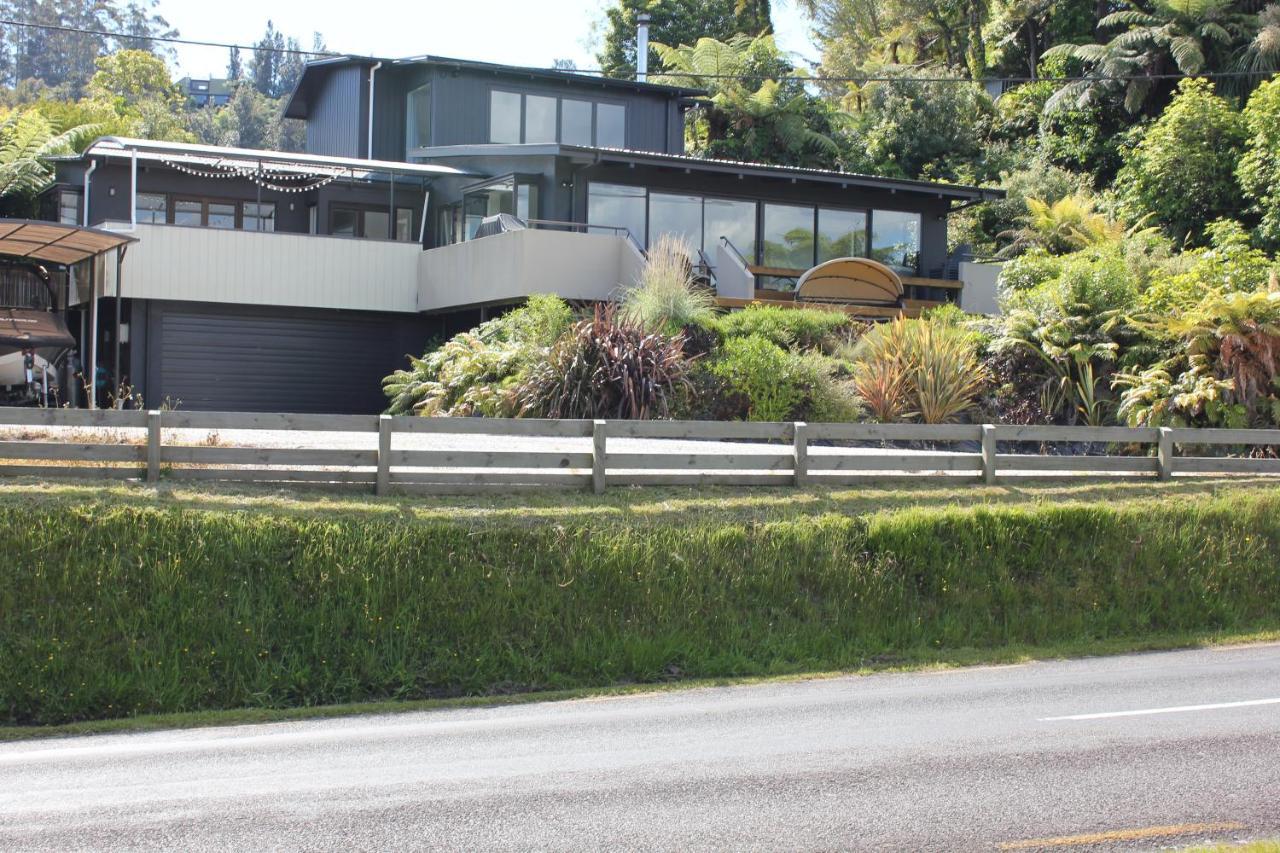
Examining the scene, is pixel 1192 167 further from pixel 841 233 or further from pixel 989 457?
pixel 989 457

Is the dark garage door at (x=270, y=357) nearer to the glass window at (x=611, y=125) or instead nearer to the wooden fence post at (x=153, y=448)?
the glass window at (x=611, y=125)

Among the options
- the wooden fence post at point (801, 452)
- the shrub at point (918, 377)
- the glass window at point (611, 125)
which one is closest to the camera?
the wooden fence post at point (801, 452)

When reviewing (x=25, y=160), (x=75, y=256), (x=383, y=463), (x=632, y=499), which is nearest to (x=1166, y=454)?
(x=632, y=499)

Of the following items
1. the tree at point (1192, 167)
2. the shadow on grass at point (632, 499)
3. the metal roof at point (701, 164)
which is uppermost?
the tree at point (1192, 167)

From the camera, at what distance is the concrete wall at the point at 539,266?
22.4 metres

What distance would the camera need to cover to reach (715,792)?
Answer: 6.83 meters

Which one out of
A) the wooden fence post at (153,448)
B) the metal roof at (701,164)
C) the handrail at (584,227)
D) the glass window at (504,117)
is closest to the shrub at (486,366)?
the handrail at (584,227)

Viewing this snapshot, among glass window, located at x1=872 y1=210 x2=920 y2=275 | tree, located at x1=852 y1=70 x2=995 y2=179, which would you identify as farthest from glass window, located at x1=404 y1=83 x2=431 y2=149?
tree, located at x1=852 y1=70 x2=995 y2=179

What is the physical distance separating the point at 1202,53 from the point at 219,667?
33.4 m

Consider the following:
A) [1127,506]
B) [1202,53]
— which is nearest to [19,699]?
[1127,506]

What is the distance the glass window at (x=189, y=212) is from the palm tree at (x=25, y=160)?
448 cm

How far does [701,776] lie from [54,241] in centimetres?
1626

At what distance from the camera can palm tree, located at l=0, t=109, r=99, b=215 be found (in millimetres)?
29297

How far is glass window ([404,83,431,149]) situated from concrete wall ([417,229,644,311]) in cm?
659
